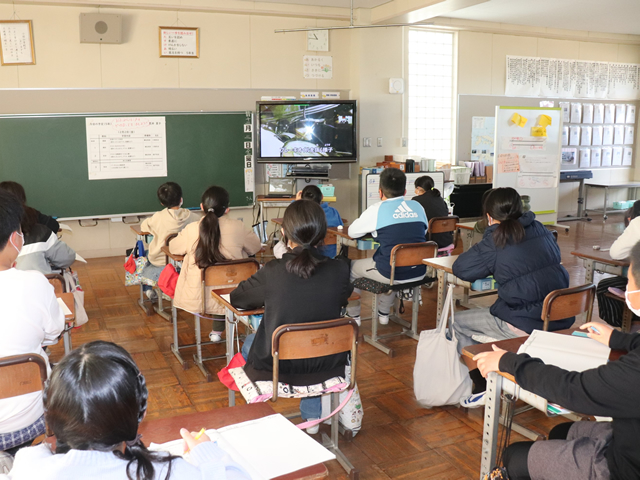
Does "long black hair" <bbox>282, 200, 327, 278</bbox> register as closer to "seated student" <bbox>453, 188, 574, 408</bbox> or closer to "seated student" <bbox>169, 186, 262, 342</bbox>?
"seated student" <bbox>453, 188, 574, 408</bbox>

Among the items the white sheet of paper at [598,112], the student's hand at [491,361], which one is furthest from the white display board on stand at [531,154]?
the student's hand at [491,361]

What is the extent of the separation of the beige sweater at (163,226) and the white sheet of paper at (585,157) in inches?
297

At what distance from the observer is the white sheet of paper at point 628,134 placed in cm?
995

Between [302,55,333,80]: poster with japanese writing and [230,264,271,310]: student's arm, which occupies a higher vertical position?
[302,55,333,80]: poster with japanese writing

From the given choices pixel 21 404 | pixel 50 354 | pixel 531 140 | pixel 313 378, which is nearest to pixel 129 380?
pixel 21 404

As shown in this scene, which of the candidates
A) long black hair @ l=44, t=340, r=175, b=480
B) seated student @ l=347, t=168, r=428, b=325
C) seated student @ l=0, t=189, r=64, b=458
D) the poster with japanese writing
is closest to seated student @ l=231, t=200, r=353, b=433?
seated student @ l=0, t=189, r=64, b=458

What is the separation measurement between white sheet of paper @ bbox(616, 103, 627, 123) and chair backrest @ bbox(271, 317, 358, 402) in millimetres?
9331

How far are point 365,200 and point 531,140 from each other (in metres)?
2.45

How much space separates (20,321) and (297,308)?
94cm

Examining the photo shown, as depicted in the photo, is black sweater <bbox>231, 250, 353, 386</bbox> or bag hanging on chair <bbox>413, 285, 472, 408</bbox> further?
bag hanging on chair <bbox>413, 285, 472, 408</bbox>

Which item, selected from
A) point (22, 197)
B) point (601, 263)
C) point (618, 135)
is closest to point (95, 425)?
point (22, 197)

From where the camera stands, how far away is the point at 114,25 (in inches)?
239

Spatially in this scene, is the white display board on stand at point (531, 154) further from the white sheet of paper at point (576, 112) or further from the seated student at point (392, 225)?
the seated student at point (392, 225)

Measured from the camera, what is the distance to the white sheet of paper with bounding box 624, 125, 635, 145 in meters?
9.95
